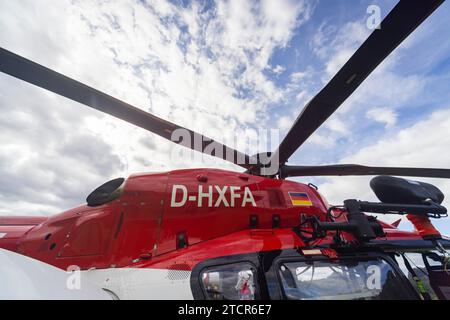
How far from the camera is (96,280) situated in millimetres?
2789

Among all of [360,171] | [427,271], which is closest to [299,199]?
[360,171]

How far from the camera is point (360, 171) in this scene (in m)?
4.39

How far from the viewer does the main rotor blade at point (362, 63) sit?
6.73 feet

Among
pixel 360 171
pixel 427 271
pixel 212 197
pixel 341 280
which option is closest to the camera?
pixel 341 280

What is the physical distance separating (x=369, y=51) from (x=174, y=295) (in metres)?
3.09

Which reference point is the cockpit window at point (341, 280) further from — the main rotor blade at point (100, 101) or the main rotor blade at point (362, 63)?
the main rotor blade at point (100, 101)

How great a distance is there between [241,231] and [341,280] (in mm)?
1269

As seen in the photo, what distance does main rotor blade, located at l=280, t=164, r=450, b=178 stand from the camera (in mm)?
4281

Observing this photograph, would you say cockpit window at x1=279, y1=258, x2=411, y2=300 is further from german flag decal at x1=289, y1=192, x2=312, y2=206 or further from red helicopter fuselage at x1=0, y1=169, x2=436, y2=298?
german flag decal at x1=289, y1=192, x2=312, y2=206

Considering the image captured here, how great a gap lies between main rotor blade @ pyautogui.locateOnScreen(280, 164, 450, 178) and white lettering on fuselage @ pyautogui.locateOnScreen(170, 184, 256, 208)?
145 cm

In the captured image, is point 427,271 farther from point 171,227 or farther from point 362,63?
point 171,227

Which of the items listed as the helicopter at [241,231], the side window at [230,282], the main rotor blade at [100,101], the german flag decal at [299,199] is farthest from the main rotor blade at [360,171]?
the side window at [230,282]

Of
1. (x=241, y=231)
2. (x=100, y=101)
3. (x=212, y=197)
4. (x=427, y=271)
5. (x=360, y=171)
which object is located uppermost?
(x=100, y=101)

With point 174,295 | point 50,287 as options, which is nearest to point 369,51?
point 174,295
